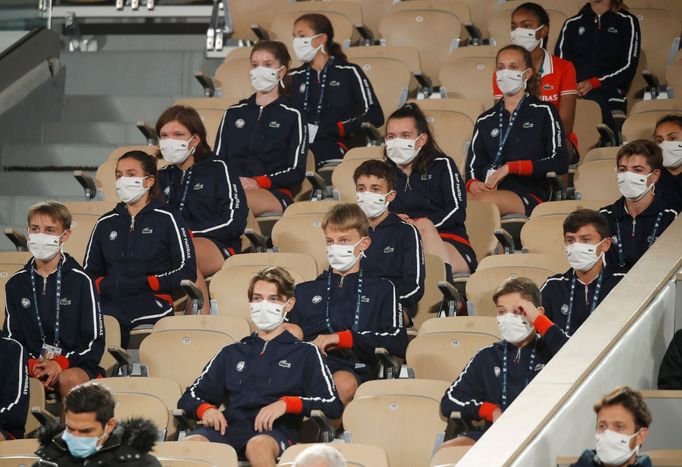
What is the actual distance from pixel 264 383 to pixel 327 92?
9.98 feet

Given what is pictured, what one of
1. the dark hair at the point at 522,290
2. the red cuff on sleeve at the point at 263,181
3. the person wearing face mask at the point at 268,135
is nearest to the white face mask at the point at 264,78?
the person wearing face mask at the point at 268,135

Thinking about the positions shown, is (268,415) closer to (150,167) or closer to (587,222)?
(587,222)

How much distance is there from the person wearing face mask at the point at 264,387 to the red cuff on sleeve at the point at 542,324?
813mm

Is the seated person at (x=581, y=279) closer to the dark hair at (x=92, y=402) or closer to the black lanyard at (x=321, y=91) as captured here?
the dark hair at (x=92, y=402)

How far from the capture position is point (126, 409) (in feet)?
19.6

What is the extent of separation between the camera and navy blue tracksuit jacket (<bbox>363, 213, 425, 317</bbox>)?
6602 mm

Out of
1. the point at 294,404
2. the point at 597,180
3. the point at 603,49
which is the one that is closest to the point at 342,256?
the point at 294,404

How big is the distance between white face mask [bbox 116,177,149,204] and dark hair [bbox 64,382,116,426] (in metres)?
2.22

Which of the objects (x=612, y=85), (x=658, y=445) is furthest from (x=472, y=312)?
(x=612, y=85)

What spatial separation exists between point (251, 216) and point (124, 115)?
230cm

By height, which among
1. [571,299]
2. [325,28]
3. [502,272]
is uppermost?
[325,28]

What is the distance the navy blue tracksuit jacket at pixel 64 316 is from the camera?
6.60m

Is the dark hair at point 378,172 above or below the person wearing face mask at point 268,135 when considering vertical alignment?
below

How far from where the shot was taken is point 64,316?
265 inches
